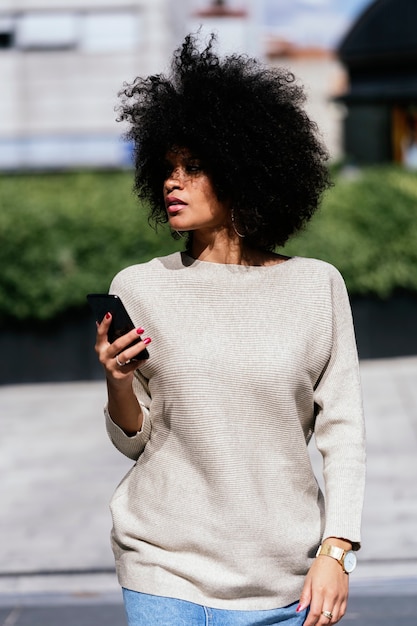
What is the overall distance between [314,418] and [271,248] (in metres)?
0.37

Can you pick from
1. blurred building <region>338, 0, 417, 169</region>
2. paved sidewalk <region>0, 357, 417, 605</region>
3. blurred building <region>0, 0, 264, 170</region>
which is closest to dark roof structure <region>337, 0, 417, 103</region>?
blurred building <region>338, 0, 417, 169</region>

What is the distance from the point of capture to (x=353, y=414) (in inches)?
87.6

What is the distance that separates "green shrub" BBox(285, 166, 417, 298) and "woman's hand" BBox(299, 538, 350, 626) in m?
8.90

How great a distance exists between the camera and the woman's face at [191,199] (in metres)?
2.27

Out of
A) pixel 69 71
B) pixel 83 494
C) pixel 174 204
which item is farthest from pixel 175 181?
pixel 69 71

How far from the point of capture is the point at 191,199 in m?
2.27

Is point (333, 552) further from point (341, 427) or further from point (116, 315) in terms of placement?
point (116, 315)

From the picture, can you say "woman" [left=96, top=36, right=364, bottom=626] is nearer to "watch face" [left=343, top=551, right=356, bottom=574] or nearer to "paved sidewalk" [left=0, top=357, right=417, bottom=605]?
"watch face" [left=343, top=551, right=356, bottom=574]

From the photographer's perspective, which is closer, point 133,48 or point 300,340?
point 300,340

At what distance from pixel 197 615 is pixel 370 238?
371 inches

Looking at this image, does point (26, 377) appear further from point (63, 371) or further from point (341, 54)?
point (341, 54)

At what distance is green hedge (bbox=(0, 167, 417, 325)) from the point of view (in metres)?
10.6

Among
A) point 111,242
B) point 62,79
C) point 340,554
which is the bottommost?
point 111,242

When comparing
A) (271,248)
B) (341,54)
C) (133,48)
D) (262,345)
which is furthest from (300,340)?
(133,48)
